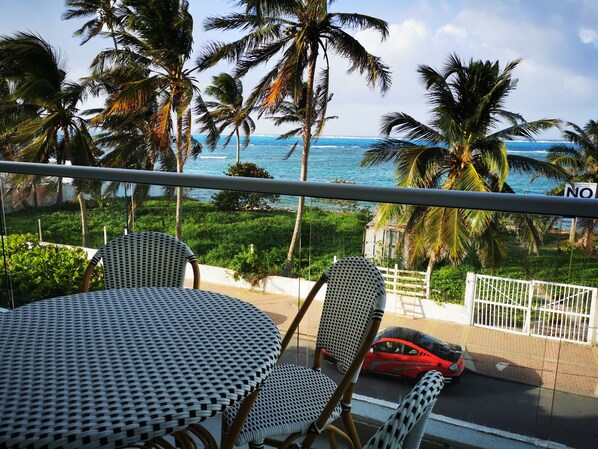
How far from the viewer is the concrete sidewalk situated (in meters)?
2.17

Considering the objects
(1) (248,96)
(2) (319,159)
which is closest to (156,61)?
(1) (248,96)

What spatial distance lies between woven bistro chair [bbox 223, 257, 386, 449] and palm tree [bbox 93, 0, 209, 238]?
74.6 ft

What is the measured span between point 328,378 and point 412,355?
679 mm

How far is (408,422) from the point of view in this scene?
85 cm

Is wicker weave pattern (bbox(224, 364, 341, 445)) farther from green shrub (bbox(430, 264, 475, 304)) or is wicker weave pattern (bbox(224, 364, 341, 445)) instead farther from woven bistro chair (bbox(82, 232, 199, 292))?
green shrub (bbox(430, 264, 475, 304))

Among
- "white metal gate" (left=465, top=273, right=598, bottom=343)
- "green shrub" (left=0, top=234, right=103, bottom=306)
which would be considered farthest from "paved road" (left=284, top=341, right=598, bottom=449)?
"green shrub" (left=0, top=234, right=103, bottom=306)

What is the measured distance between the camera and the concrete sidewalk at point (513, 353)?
217 centimetres

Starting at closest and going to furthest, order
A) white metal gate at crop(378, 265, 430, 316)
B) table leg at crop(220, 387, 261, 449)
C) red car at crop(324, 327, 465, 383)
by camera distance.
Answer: table leg at crop(220, 387, 261, 449), red car at crop(324, 327, 465, 383), white metal gate at crop(378, 265, 430, 316)

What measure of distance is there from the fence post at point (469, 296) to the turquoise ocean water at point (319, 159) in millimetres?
37881

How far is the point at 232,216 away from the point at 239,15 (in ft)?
73.4

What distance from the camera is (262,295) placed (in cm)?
292

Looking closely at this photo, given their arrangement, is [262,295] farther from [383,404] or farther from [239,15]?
[239,15]

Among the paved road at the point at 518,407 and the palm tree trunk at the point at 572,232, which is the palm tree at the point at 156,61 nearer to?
the paved road at the point at 518,407

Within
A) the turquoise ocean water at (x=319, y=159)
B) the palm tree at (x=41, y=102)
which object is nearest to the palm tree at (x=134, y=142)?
the palm tree at (x=41, y=102)
